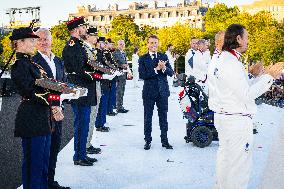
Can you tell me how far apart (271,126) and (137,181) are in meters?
5.75

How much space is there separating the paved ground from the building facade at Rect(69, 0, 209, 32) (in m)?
134

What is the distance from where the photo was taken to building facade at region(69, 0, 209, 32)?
15038 centimetres

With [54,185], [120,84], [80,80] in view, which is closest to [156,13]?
[120,84]

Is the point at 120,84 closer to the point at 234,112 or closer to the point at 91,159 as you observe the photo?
the point at 91,159

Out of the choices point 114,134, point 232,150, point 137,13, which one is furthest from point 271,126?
point 137,13

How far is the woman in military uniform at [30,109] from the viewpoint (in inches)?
179

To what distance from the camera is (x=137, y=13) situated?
15938cm

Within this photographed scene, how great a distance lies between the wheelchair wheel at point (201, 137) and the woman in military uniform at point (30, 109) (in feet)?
13.3

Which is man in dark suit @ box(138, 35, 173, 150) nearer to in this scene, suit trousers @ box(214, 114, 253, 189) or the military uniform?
the military uniform

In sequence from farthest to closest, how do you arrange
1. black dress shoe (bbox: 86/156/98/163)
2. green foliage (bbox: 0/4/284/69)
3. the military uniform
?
green foliage (bbox: 0/4/284/69), black dress shoe (bbox: 86/156/98/163), the military uniform

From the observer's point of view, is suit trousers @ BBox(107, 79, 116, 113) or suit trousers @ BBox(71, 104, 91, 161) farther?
suit trousers @ BBox(107, 79, 116, 113)

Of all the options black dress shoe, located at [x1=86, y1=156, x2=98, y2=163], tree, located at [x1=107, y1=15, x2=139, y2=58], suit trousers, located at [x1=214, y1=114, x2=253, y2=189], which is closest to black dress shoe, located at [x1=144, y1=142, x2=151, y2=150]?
black dress shoe, located at [x1=86, y1=156, x2=98, y2=163]

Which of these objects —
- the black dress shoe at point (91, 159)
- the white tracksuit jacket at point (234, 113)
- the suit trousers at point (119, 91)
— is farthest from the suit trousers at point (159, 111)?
the suit trousers at point (119, 91)

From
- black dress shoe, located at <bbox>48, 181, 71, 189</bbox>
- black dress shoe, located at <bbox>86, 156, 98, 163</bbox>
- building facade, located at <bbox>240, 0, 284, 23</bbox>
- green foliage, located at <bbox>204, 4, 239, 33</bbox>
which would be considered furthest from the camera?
building facade, located at <bbox>240, 0, 284, 23</bbox>
